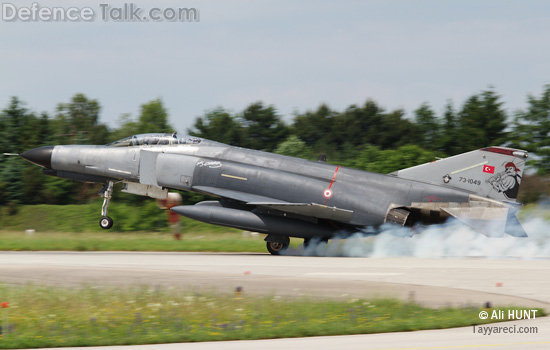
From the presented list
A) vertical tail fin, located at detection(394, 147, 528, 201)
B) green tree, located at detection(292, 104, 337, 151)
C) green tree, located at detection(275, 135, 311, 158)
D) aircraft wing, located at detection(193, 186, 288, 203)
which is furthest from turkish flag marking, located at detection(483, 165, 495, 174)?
green tree, located at detection(292, 104, 337, 151)

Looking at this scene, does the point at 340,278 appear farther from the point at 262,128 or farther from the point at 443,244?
the point at 262,128

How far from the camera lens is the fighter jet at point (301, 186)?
1998cm

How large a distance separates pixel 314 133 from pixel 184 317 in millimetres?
73012

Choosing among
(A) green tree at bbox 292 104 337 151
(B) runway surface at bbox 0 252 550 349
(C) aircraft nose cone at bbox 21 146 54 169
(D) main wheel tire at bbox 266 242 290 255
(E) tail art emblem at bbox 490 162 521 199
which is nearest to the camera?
(B) runway surface at bbox 0 252 550 349

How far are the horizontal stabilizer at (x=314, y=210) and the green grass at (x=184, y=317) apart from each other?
8.55 m

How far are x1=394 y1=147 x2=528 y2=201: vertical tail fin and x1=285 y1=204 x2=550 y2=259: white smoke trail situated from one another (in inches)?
54.0

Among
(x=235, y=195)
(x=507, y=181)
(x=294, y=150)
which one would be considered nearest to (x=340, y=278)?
(x=235, y=195)

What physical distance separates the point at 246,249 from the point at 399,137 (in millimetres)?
54666

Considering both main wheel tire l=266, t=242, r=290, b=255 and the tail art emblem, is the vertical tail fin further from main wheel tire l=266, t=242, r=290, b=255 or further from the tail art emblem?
main wheel tire l=266, t=242, r=290, b=255

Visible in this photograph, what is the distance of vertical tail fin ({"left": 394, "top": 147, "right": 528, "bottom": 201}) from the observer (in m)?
20.3

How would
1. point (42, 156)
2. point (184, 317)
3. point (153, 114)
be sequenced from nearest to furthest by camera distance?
point (184, 317) → point (42, 156) → point (153, 114)

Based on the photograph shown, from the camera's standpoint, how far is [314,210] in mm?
19906

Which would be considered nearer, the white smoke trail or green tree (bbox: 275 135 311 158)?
the white smoke trail

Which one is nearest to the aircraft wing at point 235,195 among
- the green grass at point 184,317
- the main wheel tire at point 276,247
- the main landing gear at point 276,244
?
the main landing gear at point 276,244
